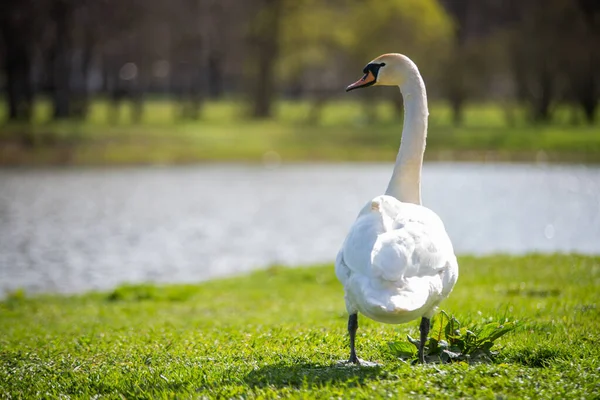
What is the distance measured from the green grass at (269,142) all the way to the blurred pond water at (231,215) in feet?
5.68

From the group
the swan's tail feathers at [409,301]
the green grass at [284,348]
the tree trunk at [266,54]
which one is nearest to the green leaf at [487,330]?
the green grass at [284,348]

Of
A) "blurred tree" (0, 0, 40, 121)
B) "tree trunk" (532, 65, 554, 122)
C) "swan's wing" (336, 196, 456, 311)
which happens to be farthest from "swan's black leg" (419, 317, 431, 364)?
"tree trunk" (532, 65, 554, 122)

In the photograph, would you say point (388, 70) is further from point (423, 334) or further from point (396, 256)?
point (423, 334)

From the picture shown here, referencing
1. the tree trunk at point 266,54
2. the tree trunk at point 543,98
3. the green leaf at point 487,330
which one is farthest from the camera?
the tree trunk at point 266,54

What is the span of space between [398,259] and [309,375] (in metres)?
1.33

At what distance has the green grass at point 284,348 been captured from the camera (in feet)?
24.3

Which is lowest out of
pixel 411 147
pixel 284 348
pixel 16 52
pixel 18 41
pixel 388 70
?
pixel 284 348

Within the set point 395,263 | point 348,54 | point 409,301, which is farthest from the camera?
point 348,54

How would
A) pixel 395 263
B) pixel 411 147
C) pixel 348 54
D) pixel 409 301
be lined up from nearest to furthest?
pixel 409 301
pixel 395 263
pixel 411 147
pixel 348 54

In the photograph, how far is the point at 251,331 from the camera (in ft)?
35.3

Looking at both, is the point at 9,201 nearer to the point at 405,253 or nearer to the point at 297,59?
the point at 405,253

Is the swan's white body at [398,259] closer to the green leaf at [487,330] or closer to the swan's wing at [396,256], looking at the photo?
the swan's wing at [396,256]

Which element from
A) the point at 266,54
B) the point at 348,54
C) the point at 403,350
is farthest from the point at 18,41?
the point at 403,350

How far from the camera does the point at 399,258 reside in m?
7.27
